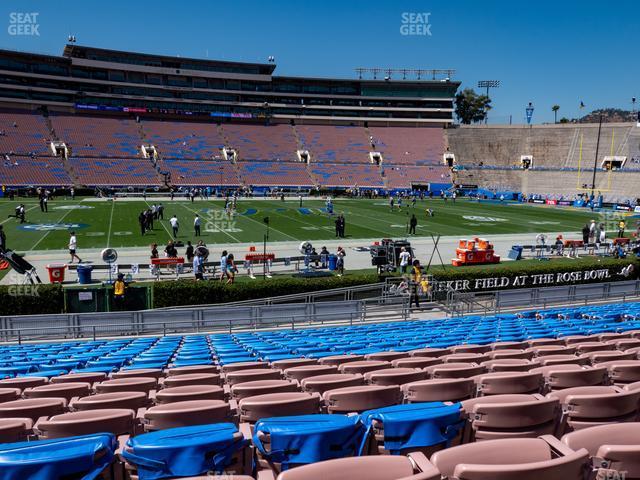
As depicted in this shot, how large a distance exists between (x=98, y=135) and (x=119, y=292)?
63328 mm

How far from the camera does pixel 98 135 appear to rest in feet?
238

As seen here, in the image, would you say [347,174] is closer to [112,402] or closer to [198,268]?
[198,268]

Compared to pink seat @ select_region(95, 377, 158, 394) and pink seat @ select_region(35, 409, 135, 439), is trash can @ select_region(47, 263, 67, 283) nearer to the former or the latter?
pink seat @ select_region(95, 377, 158, 394)

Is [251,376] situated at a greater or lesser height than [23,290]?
greater

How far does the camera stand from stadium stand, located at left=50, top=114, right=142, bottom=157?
68688 millimetres

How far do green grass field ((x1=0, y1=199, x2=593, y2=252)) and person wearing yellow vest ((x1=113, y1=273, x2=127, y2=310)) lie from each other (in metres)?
12.2

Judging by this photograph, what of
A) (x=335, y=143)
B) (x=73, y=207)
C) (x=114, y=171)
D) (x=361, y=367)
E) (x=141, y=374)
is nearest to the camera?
(x=361, y=367)

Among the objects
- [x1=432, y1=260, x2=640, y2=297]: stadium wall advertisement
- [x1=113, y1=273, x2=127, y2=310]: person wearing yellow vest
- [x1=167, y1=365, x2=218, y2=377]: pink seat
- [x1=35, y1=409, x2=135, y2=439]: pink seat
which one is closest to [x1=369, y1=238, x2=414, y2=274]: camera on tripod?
[x1=432, y1=260, x2=640, y2=297]: stadium wall advertisement

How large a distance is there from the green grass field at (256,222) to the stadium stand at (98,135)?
19673mm

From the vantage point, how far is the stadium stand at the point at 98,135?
225ft

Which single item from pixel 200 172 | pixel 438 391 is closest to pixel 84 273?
pixel 438 391

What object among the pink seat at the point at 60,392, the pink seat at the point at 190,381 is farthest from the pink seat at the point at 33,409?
the pink seat at the point at 190,381

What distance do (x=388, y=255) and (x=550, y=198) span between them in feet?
166

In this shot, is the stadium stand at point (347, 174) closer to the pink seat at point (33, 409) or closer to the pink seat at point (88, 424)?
the pink seat at point (33, 409)
